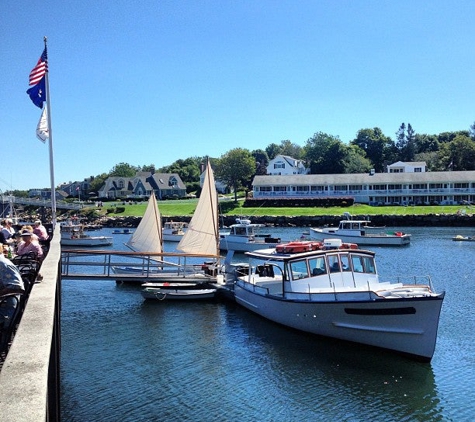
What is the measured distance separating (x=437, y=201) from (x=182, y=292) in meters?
90.5

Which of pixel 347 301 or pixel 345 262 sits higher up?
pixel 345 262

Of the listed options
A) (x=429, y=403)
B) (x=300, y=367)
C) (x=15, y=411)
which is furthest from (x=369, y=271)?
(x=15, y=411)

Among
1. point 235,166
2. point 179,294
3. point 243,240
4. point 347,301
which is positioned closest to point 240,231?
point 243,240

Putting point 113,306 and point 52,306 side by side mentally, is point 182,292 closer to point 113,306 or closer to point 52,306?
point 113,306

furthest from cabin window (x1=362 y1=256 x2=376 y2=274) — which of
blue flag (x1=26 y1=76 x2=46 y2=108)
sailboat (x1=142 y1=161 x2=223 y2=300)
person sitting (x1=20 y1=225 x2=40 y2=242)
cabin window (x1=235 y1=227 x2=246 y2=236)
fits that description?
cabin window (x1=235 y1=227 x2=246 y2=236)

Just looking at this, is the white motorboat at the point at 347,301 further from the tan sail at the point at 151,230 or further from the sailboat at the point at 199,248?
the tan sail at the point at 151,230

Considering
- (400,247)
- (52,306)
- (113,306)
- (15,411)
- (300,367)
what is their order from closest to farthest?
(15,411) → (52,306) → (300,367) → (113,306) → (400,247)

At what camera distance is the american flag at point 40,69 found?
2914 centimetres

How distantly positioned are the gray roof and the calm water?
86701mm

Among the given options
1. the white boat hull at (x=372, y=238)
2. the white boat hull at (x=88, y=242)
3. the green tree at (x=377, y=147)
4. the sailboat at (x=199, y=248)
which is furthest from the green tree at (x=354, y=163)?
the sailboat at (x=199, y=248)

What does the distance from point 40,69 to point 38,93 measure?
1302 millimetres

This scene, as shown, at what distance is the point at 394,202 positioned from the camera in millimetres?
112000

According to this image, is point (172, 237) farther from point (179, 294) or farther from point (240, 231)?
point (179, 294)

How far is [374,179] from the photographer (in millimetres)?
116000
